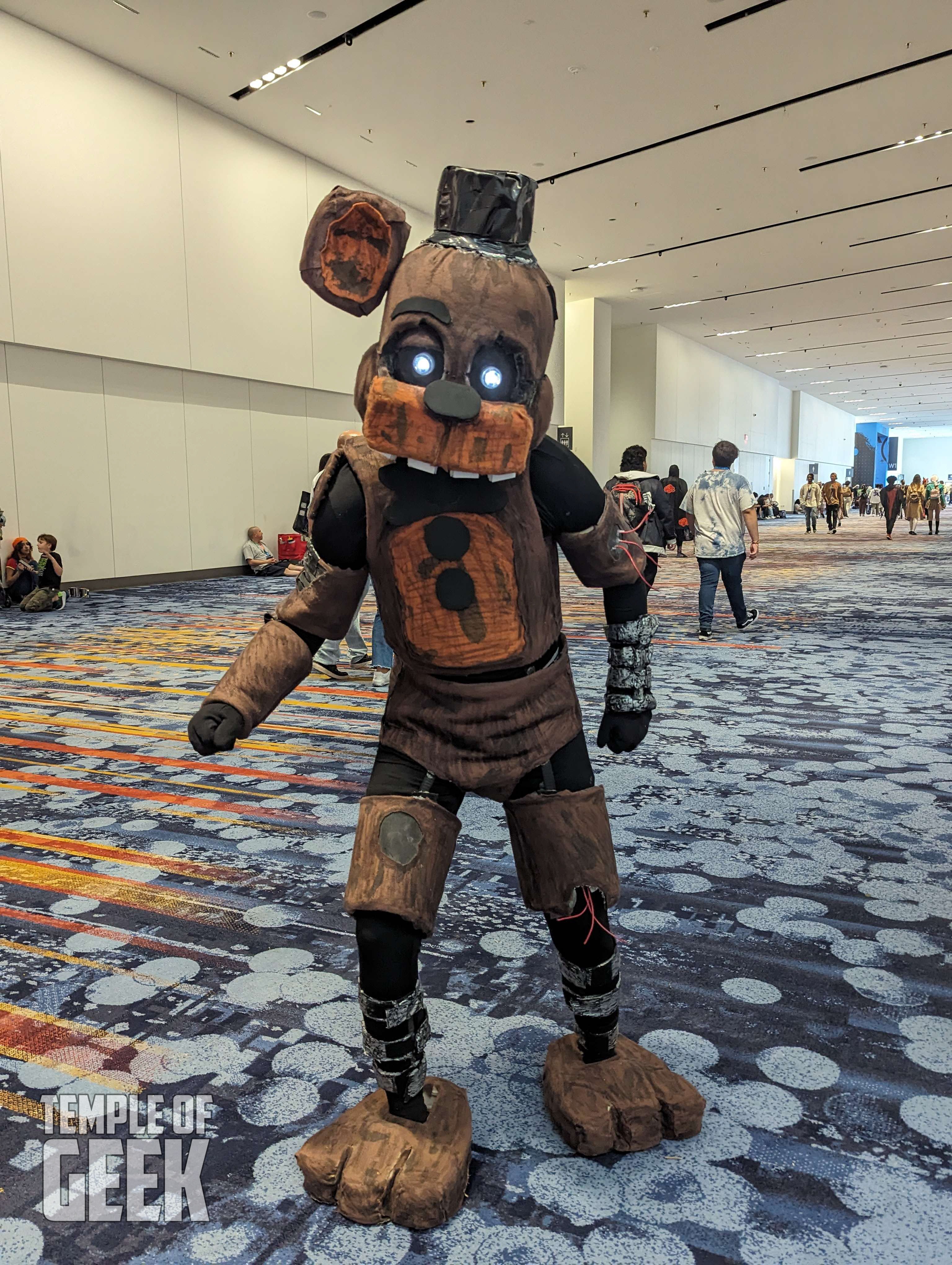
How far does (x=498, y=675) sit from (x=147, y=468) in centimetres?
1062

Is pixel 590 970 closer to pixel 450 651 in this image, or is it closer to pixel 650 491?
pixel 450 651

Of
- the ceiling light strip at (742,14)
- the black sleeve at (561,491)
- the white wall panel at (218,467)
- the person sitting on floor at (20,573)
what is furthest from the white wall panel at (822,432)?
the black sleeve at (561,491)

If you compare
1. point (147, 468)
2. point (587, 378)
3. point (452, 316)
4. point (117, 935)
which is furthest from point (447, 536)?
point (587, 378)

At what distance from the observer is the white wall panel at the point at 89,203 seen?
9117 mm

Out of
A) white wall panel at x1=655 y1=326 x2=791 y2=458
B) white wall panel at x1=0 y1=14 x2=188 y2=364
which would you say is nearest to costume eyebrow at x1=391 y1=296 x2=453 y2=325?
white wall panel at x1=0 y1=14 x2=188 y2=364

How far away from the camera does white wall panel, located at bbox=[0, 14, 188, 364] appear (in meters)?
9.12

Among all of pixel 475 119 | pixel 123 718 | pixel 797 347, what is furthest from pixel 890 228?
pixel 123 718

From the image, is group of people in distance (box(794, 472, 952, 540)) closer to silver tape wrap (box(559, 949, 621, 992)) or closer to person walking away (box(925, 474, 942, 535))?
person walking away (box(925, 474, 942, 535))

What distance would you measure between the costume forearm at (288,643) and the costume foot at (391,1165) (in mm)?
669

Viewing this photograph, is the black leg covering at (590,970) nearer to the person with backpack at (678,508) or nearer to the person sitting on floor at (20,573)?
the person with backpack at (678,508)

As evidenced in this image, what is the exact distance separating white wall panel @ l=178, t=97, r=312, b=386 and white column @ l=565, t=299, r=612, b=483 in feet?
27.0

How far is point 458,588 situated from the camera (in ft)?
4.58

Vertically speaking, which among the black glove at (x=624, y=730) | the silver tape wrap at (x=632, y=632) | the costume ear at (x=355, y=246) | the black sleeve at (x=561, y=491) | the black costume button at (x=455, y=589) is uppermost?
the costume ear at (x=355, y=246)

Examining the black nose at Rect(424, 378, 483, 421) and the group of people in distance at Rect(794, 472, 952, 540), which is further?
the group of people in distance at Rect(794, 472, 952, 540)
